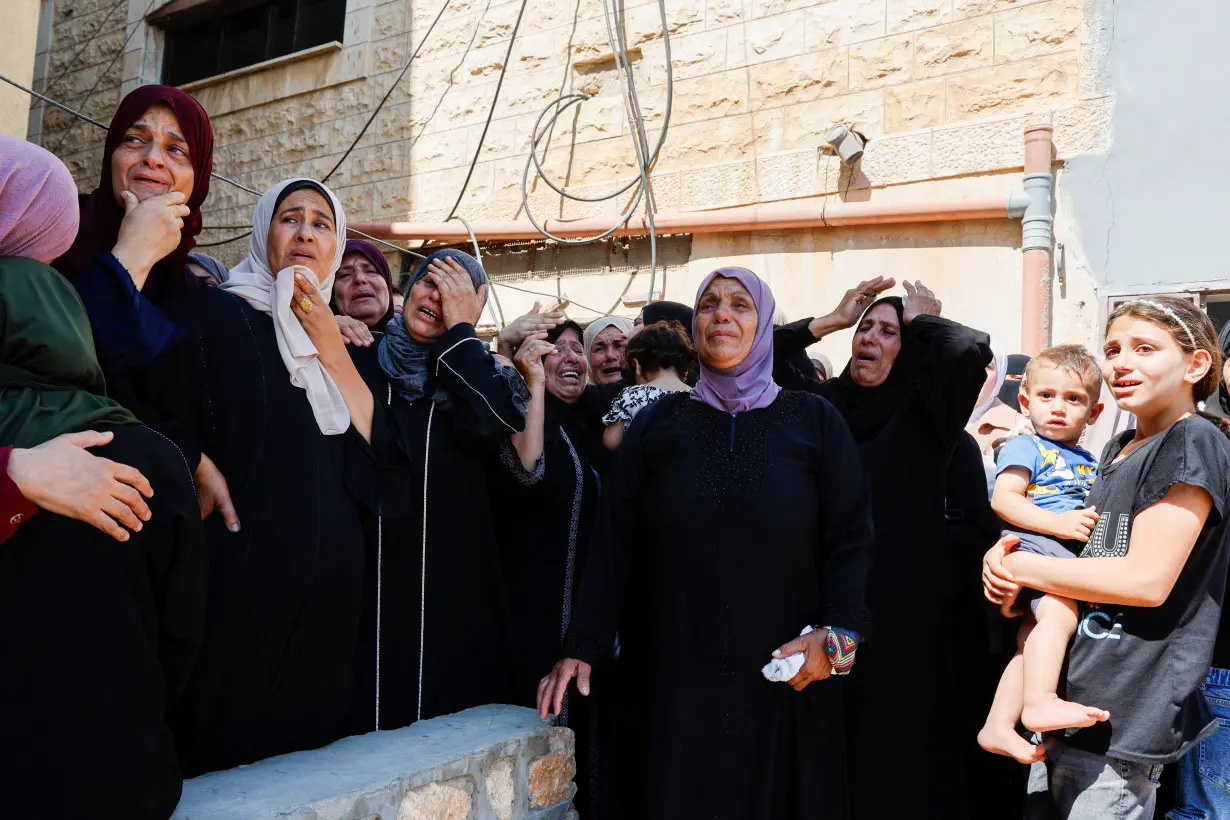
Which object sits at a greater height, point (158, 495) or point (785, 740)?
point (158, 495)

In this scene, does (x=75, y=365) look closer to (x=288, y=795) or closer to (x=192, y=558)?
(x=192, y=558)

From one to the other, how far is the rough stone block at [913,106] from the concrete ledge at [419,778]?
188 inches

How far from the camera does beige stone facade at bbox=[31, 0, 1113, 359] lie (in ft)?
18.2

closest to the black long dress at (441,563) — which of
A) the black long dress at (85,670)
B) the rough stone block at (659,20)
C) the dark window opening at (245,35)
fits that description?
the black long dress at (85,670)

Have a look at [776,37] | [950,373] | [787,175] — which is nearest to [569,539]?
[950,373]

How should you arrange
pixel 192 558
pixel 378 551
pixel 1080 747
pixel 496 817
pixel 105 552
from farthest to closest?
1. pixel 378 551
2. pixel 1080 747
3. pixel 496 817
4. pixel 192 558
5. pixel 105 552

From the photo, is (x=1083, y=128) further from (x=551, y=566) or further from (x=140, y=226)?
(x=140, y=226)

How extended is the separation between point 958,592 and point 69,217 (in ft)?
8.29

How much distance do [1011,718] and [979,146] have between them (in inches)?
161

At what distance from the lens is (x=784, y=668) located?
2.30 metres

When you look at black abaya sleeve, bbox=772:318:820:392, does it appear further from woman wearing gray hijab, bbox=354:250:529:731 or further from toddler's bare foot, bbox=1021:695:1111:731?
toddler's bare foot, bbox=1021:695:1111:731

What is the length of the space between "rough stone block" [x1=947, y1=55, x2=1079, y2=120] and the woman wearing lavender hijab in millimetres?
3805

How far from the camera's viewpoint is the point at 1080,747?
7.41 feet

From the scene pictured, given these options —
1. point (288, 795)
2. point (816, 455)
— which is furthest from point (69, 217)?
point (816, 455)
